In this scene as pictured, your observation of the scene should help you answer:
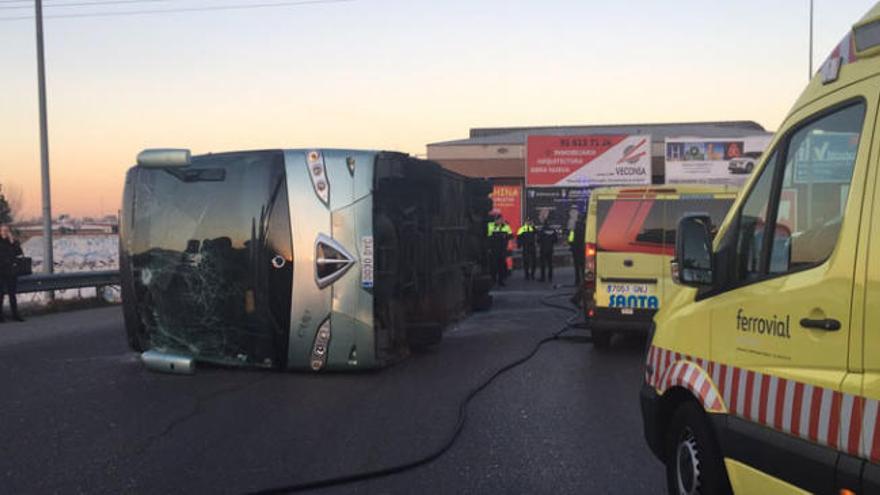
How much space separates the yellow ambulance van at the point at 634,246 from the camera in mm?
9594

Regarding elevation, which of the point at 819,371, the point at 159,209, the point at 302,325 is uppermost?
the point at 159,209

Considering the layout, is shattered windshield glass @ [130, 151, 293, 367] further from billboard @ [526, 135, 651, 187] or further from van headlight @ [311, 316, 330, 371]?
billboard @ [526, 135, 651, 187]

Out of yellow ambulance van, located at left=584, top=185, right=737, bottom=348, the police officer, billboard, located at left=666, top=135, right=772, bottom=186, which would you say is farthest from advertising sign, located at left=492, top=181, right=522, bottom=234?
yellow ambulance van, located at left=584, top=185, right=737, bottom=348

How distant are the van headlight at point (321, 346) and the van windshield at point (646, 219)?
3.58 meters

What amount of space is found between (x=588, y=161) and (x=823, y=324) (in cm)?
3173

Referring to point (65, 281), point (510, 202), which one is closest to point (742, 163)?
point (510, 202)

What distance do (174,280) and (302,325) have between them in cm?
155

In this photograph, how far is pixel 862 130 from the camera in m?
2.82

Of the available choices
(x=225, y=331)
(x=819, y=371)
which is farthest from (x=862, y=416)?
(x=225, y=331)

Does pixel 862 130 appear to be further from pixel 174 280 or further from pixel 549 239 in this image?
pixel 549 239

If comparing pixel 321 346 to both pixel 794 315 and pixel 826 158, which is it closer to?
pixel 794 315

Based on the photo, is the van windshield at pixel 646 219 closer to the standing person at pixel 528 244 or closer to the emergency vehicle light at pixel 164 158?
the emergency vehicle light at pixel 164 158

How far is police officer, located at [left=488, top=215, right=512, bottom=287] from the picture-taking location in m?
20.6

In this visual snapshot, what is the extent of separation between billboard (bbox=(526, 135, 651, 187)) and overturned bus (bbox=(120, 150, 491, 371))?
85.1 ft
